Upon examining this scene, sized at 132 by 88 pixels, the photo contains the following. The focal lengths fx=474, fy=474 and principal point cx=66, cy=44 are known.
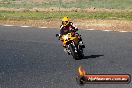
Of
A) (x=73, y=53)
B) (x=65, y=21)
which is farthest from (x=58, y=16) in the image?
(x=73, y=53)

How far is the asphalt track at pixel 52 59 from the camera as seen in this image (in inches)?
606

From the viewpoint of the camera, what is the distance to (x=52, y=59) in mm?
19359

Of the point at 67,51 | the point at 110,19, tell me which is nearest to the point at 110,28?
the point at 110,19

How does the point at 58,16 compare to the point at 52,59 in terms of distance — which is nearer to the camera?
the point at 52,59

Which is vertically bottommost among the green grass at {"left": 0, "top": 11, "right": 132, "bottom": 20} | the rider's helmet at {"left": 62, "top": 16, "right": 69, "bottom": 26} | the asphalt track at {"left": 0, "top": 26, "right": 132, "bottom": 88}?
the green grass at {"left": 0, "top": 11, "right": 132, "bottom": 20}

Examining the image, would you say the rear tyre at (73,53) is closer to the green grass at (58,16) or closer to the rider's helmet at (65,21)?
the rider's helmet at (65,21)

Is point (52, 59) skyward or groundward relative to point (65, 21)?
groundward

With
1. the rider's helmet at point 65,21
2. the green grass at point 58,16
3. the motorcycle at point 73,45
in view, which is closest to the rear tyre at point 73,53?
the motorcycle at point 73,45

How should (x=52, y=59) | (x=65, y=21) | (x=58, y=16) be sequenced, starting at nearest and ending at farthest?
(x=52, y=59), (x=65, y=21), (x=58, y=16)

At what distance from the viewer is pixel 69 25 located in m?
19.7

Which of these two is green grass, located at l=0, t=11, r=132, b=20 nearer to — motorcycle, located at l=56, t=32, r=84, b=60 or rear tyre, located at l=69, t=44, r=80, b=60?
motorcycle, located at l=56, t=32, r=84, b=60

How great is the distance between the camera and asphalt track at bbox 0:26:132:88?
15.4 metres

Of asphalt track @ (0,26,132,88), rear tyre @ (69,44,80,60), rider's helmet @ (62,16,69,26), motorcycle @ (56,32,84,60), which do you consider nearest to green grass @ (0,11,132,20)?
asphalt track @ (0,26,132,88)

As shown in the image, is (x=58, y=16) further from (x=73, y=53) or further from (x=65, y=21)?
(x=73, y=53)
